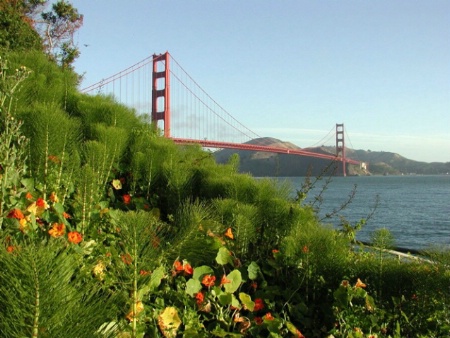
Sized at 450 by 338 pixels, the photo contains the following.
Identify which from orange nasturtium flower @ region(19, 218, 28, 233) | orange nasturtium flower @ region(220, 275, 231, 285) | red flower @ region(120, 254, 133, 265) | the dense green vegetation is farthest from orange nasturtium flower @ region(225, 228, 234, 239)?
orange nasturtium flower @ region(19, 218, 28, 233)

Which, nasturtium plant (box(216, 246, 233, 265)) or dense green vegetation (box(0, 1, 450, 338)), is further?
nasturtium plant (box(216, 246, 233, 265))

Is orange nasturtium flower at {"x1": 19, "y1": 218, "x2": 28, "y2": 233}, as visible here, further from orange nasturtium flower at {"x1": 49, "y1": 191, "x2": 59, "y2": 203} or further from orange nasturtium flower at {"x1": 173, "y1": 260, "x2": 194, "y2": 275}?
orange nasturtium flower at {"x1": 173, "y1": 260, "x2": 194, "y2": 275}

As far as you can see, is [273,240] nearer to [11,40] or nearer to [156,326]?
[156,326]

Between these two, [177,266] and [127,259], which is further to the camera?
[177,266]

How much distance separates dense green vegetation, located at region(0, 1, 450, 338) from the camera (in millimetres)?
748

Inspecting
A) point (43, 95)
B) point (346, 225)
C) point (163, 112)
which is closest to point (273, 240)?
point (346, 225)

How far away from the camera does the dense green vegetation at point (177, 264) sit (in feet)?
2.45

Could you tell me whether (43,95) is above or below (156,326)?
above

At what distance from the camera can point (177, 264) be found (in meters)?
1.21

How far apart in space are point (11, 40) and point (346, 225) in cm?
436

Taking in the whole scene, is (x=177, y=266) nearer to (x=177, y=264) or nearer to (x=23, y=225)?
(x=177, y=264)

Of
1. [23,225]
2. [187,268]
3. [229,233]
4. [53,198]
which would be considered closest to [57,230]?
[23,225]

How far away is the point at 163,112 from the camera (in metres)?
16.8

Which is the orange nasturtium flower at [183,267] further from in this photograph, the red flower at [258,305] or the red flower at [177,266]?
the red flower at [258,305]
